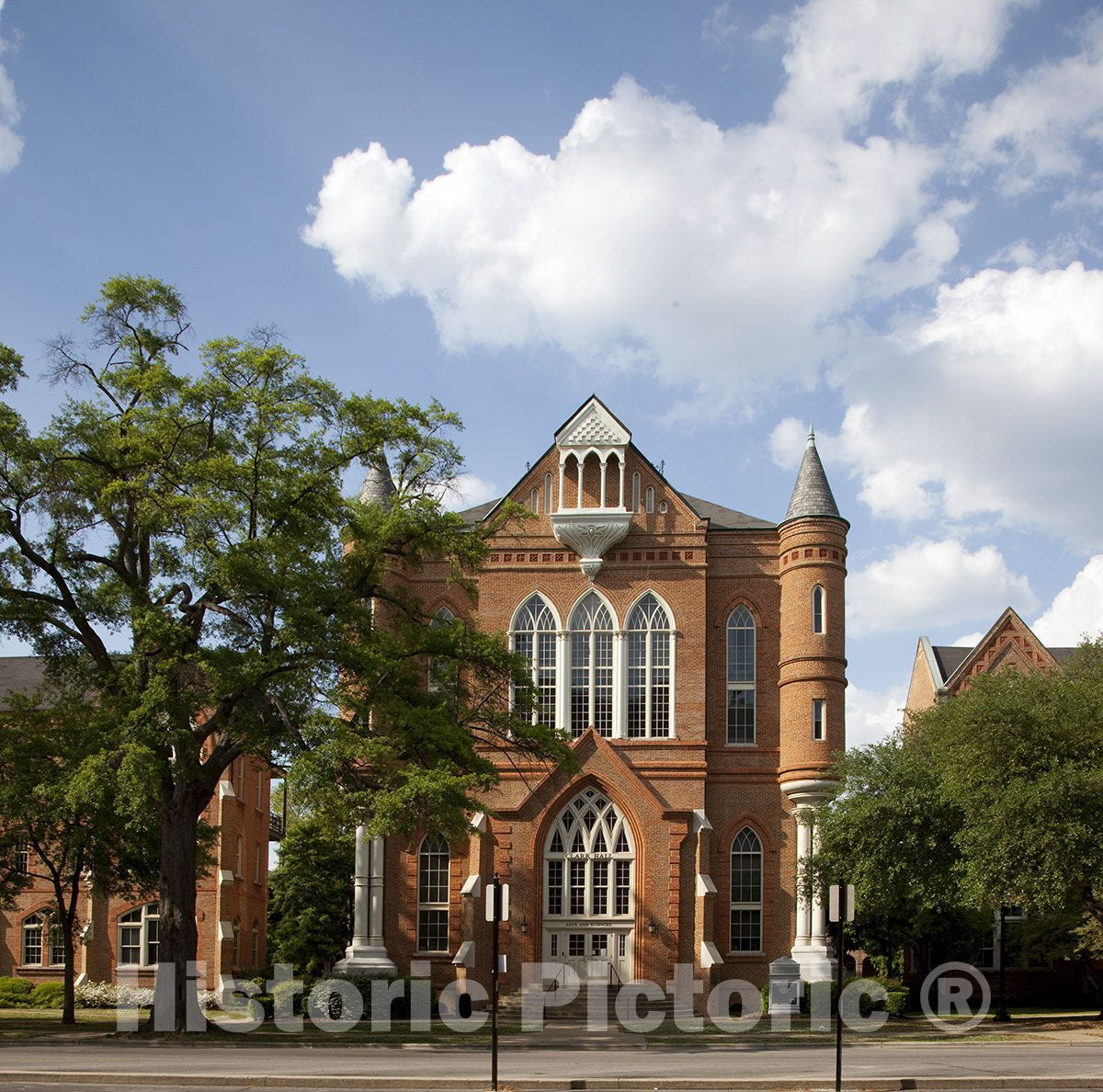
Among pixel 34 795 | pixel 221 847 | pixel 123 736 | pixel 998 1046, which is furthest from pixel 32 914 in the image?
pixel 998 1046

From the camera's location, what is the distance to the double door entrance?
42.7 metres

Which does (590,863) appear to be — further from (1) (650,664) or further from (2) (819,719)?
(2) (819,719)

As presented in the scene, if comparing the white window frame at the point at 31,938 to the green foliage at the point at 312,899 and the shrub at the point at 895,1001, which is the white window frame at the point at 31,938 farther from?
the shrub at the point at 895,1001

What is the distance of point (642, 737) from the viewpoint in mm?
44750

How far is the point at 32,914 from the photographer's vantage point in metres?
50.4

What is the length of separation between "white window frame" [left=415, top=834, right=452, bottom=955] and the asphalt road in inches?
628

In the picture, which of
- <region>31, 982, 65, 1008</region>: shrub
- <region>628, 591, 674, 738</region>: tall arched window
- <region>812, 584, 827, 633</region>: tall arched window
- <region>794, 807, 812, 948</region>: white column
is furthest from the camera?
<region>31, 982, 65, 1008</region>: shrub

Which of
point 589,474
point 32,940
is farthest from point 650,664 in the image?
point 32,940

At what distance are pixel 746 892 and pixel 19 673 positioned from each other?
99.5 ft

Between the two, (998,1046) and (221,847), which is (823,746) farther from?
(221,847)

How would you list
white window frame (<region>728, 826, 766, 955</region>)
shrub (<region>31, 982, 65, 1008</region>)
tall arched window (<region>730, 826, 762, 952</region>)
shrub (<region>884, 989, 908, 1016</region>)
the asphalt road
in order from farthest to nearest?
1. shrub (<region>31, 982, 65, 1008</region>)
2. tall arched window (<region>730, 826, 762, 952</region>)
3. white window frame (<region>728, 826, 766, 955</region>)
4. shrub (<region>884, 989, 908, 1016</region>)
5. the asphalt road

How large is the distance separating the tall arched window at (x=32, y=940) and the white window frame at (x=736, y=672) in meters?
25.5

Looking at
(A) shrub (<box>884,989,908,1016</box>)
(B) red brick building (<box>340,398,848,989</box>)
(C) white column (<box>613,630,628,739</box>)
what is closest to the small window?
(B) red brick building (<box>340,398,848,989</box>)

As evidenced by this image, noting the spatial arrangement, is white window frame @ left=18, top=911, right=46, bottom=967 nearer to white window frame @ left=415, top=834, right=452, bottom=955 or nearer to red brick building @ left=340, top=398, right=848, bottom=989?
red brick building @ left=340, top=398, right=848, bottom=989
